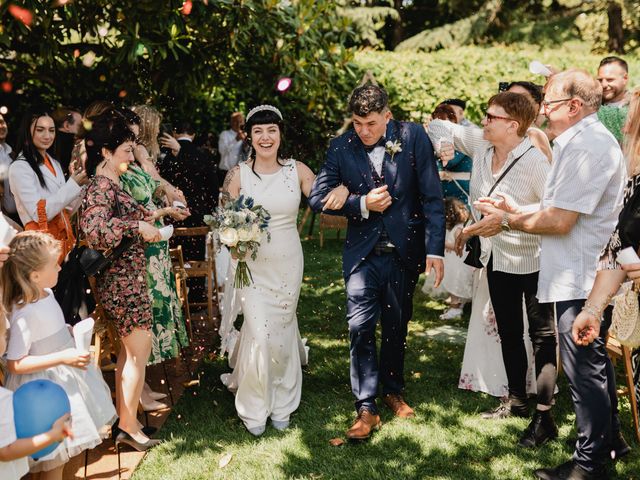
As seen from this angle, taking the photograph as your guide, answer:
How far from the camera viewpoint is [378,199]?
A: 3914mm

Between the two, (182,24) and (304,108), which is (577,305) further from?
(304,108)

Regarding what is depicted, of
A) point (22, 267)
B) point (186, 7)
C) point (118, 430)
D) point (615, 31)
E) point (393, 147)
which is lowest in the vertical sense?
point (118, 430)

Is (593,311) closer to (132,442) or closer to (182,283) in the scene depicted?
(132,442)

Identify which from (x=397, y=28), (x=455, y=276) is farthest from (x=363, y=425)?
(x=397, y=28)

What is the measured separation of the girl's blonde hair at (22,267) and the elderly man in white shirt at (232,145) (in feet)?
25.4

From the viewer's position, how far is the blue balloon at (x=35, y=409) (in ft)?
8.14

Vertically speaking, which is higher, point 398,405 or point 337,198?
point 337,198

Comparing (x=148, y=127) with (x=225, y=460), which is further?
(x=148, y=127)

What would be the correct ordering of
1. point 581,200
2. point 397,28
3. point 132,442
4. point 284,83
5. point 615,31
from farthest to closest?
point 397,28 < point 615,31 < point 284,83 < point 132,442 < point 581,200

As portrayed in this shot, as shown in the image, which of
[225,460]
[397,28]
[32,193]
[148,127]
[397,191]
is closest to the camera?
[225,460]

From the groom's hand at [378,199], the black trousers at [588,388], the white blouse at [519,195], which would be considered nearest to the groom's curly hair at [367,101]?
the groom's hand at [378,199]

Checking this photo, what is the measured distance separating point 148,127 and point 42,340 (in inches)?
99.4

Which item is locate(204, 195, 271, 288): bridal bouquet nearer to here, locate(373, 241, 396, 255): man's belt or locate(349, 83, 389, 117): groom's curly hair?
locate(373, 241, 396, 255): man's belt

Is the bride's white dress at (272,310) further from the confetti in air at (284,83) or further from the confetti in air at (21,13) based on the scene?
the confetti in air at (284,83)
